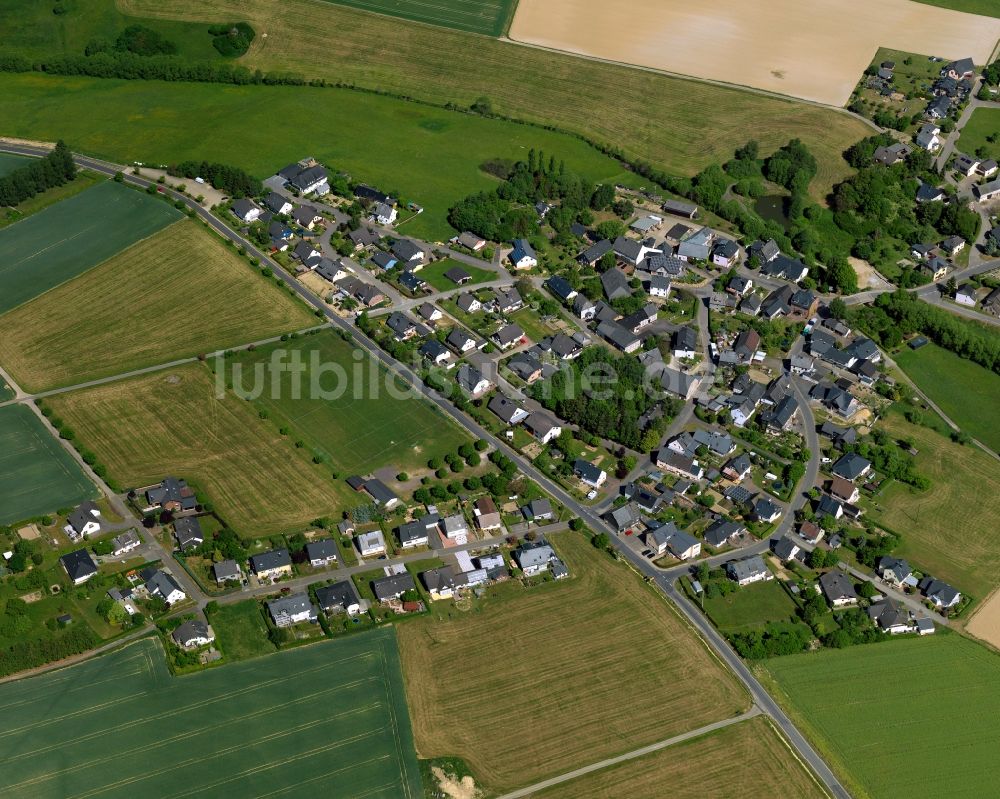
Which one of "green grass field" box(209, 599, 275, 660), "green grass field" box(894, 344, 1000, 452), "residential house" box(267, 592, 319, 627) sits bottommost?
"green grass field" box(209, 599, 275, 660)

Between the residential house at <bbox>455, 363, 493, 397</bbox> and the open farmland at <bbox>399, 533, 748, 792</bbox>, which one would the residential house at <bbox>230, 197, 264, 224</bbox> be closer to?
the residential house at <bbox>455, 363, 493, 397</bbox>

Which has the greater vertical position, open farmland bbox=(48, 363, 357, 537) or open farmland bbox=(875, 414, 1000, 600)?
open farmland bbox=(875, 414, 1000, 600)

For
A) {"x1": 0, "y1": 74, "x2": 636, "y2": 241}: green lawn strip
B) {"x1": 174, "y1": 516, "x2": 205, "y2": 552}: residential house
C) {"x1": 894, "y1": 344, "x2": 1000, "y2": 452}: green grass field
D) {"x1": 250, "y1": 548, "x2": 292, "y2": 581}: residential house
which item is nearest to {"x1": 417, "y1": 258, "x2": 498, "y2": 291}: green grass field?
{"x1": 0, "y1": 74, "x2": 636, "y2": 241}: green lawn strip

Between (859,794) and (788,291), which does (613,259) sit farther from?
(859,794)

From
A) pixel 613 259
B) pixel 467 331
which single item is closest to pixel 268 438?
pixel 467 331

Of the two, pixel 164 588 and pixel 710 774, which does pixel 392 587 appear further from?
pixel 710 774
